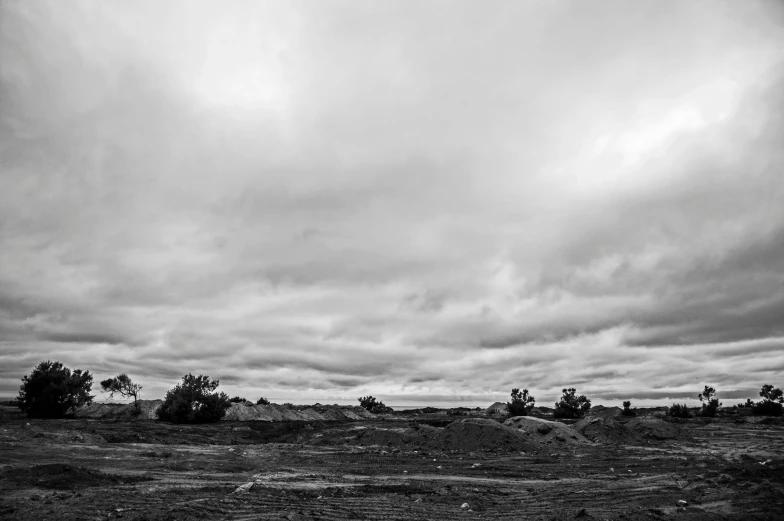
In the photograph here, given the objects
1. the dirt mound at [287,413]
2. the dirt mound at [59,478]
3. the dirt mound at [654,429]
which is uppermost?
the dirt mound at [59,478]

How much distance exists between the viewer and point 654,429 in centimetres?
3944

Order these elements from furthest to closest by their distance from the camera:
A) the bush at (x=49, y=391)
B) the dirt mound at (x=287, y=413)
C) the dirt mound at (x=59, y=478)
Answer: the dirt mound at (x=287, y=413)
the bush at (x=49, y=391)
the dirt mound at (x=59, y=478)

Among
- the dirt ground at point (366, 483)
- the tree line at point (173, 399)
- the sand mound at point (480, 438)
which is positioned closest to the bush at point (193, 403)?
the tree line at point (173, 399)

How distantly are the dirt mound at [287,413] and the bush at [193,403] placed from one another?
23.8 feet

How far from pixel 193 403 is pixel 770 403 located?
254 feet

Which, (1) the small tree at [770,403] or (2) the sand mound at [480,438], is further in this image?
(1) the small tree at [770,403]

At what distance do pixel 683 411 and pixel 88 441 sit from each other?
7260 cm

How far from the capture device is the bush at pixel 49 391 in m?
44.9

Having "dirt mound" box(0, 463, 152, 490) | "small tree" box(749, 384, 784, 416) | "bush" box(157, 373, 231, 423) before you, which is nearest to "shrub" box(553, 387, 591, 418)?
"small tree" box(749, 384, 784, 416)

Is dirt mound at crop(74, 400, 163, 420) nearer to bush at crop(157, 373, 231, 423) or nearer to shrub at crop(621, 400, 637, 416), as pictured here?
bush at crop(157, 373, 231, 423)

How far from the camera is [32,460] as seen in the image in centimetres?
1897

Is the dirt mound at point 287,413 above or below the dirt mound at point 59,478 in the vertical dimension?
below

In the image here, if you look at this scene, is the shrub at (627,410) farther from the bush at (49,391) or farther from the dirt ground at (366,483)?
the bush at (49,391)

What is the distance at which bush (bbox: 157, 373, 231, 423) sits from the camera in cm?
5012
